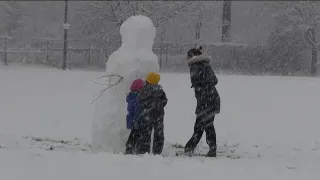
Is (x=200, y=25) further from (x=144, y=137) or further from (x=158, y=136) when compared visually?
(x=144, y=137)

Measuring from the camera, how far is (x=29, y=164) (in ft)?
21.2

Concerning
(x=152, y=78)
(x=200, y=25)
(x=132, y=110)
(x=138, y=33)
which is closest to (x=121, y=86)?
(x=132, y=110)

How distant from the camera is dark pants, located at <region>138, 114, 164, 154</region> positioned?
8555mm

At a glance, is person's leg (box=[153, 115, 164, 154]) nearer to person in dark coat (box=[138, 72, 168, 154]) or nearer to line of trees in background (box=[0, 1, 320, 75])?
person in dark coat (box=[138, 72, 168, 154])

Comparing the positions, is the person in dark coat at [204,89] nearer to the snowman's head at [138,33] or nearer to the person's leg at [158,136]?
the person's leg at [158,136]

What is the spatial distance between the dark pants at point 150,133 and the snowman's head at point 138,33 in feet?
4.42

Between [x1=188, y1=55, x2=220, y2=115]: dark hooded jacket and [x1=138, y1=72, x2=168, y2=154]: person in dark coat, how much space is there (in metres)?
0.61

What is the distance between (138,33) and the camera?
30.0 ft

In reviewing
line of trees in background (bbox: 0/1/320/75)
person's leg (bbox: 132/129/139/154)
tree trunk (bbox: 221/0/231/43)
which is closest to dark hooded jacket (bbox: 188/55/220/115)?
person's leg (bbox: 132/129/139/154)

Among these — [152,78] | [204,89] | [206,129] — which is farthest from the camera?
[206,129]

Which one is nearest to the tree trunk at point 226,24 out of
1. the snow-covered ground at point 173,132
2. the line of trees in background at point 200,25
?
the line of trees in background at point 200,25

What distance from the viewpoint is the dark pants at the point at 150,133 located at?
8.55m

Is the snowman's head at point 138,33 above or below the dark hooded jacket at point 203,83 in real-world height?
above

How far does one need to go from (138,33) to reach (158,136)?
178 centimetres
